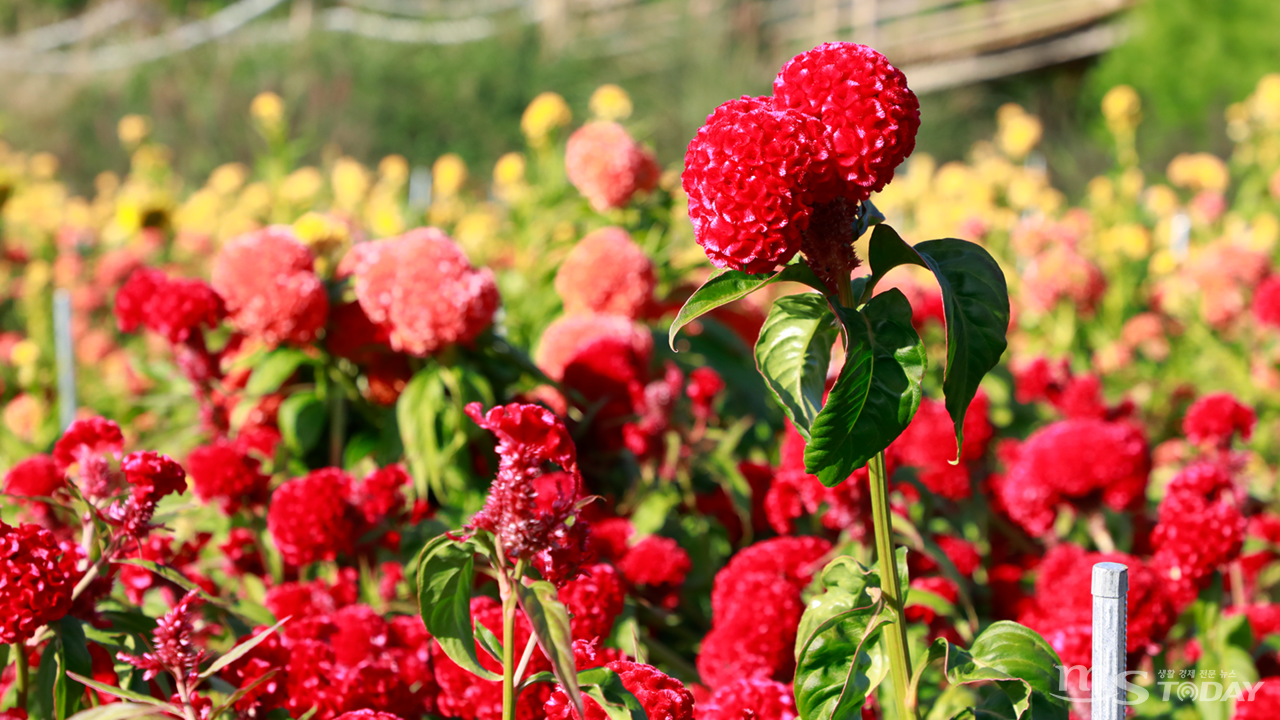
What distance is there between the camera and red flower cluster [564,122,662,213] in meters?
2.64

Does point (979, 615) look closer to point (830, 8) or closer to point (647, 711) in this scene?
point (647, 711)

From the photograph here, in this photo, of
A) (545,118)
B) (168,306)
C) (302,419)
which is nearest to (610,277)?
(302,419)

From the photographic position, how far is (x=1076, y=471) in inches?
73.0

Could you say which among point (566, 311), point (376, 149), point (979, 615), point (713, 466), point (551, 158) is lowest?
point (979, 615)

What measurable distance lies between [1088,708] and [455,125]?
12285mm

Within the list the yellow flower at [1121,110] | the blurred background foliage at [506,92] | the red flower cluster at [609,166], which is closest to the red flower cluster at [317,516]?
the red flower cluster at [609,166]

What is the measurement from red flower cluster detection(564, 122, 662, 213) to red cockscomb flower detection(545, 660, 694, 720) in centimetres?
183

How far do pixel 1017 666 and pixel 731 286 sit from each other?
445 mm

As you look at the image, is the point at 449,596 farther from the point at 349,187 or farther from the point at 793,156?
the point at 349,187

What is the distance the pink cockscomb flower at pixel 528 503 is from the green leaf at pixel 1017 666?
13.6 inches

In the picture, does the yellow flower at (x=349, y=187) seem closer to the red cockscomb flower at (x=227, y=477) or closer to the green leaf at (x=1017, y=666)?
the red cockscomb flower at (x=227, y=477)

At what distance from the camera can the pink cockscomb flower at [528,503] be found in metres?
0.84

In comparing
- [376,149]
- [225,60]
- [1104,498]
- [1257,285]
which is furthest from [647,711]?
[225,60]

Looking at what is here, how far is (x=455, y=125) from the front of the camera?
12719 mm
